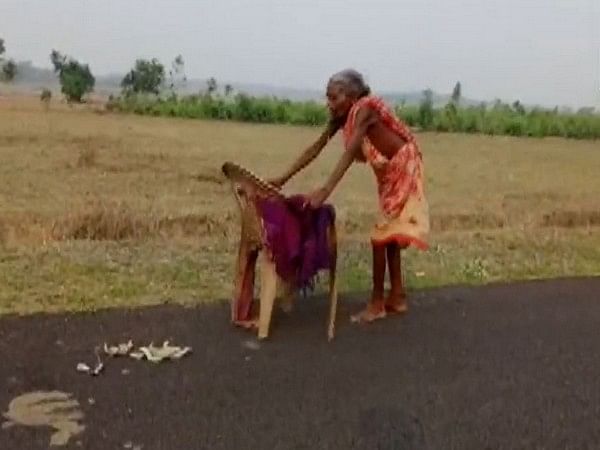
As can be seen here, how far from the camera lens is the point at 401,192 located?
5863 millimetres

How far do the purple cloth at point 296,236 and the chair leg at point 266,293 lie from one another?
44mm

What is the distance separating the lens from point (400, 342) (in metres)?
5.48

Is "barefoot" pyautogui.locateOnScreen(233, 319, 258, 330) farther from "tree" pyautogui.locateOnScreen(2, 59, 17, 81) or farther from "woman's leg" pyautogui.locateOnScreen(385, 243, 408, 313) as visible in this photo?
"tree" pyautogui.locateOnScreen(2, 59, 17, 81)

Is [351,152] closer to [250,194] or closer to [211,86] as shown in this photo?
[250,194]

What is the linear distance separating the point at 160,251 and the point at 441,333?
2800 millimetres

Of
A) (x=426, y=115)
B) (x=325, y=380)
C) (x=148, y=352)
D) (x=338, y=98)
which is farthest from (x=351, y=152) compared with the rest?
(x=426, y=115)

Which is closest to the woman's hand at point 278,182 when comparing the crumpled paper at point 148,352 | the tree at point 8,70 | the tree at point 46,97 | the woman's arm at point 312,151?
the woman's arm at point 312,151

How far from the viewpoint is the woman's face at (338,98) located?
5605mm

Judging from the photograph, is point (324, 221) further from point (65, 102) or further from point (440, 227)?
point (65, 102)

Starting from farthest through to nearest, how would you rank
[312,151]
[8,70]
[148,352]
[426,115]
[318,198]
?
[8,70] < [426,115] < [312,151] < [318,198] < [148,352]

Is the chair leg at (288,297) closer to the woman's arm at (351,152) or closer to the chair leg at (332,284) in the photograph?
the chair leg at (332,284)

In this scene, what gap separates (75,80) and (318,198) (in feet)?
147

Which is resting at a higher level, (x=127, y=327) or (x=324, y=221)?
(x=324, y=221)

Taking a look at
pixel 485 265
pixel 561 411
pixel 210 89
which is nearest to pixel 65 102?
pixel 210 89
